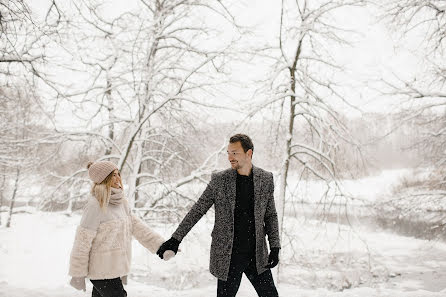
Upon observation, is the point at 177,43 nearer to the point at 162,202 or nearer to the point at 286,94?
the point at 286,94

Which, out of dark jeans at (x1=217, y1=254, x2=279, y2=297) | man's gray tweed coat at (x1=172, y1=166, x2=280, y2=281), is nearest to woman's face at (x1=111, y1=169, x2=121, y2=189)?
man's gray tweed coat at (x1=172, y1=166, x2=280, y2=281)

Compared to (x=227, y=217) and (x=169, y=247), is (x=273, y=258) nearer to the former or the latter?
(x=227, y=217)

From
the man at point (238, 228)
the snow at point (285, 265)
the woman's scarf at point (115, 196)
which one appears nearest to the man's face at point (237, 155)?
the man at point (238, 228)

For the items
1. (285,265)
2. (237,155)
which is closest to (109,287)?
(237,155)

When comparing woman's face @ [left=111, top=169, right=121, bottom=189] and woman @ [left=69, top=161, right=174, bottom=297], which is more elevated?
woman's face @ [left=111, top=169, right=121, bottom=189]

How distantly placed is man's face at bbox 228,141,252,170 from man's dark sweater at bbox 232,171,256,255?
0.13 m

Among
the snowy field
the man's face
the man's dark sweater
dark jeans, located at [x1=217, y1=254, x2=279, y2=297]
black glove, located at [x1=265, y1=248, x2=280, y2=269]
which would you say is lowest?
the snowy field

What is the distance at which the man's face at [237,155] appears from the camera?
245cm

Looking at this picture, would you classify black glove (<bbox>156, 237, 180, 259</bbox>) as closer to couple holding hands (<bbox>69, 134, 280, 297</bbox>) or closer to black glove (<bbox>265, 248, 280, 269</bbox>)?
couple holding hands (<bbox>69, 134, 280, 297</bbox>)

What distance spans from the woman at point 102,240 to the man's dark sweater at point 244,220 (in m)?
0.50

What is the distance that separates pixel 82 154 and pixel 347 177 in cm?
567

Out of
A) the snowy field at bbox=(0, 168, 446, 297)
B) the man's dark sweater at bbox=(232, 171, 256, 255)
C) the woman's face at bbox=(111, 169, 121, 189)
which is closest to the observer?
the man's dark sweater at bbox=(232, 171, 256, 255)

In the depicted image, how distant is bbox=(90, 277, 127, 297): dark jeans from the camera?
2.47m

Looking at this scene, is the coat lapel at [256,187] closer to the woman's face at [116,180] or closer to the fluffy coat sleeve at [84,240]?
the woman's face at [116,180]
